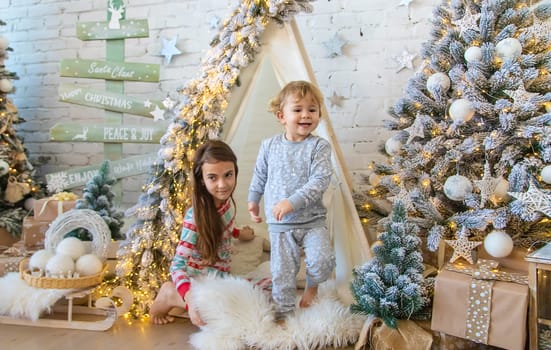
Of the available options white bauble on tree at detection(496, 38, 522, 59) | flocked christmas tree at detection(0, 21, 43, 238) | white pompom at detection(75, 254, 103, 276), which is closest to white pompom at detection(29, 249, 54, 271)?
white pompom at detection(75, 254, 103, 276)

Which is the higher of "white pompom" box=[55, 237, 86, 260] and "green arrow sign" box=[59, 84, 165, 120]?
"green arrow sign" box=[59, 84, 165, 120]

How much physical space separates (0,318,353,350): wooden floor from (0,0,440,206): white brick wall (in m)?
1.67

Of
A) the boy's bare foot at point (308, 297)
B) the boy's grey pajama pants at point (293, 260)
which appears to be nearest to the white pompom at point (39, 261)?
the boy's grey pajama pants at point (293, 260)

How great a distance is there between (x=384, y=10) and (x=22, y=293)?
284 cm

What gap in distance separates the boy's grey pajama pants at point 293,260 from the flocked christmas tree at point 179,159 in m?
0.61

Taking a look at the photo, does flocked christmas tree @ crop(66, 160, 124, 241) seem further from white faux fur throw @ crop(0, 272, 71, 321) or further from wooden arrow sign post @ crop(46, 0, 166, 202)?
white faux fur throw @ crop(0, 272, 71, 321)

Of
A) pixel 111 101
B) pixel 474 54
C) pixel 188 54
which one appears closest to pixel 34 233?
pixel 111 101

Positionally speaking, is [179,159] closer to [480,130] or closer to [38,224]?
[38,224]

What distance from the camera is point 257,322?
1958 millimetres

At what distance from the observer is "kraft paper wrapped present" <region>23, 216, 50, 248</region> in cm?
292

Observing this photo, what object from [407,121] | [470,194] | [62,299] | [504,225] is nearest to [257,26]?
[407,121]

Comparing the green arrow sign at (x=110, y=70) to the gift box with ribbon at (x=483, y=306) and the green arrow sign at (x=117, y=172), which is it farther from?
the gift box with ribbon at (x=483, y=306)

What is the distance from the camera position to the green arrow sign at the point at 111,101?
339 centimetres

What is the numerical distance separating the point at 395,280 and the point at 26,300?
1.78m
